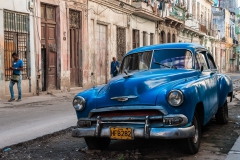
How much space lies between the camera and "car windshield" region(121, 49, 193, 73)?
261 inches

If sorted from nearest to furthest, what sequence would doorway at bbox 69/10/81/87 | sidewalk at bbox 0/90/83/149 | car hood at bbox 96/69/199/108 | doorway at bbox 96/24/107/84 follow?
car hood at bbox 96/69/199/108
sidewalk at bbox 0/90/83/149
doorway at bbox 69/10/81/87
doorway at bbox 96/24/107/84

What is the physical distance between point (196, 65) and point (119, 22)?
19.0 m

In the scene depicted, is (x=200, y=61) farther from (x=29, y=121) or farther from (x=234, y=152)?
(x=29, y=121)

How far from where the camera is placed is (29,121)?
9125 mm

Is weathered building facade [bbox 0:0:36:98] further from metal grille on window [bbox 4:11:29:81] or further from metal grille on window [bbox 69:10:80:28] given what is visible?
metal grille on window [bbox 69:10:80:28]

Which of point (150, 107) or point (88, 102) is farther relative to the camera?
point (88, 102)

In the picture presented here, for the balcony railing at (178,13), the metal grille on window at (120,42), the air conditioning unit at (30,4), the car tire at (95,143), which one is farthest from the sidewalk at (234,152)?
the balcony railing at (178,13)

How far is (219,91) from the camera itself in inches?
295

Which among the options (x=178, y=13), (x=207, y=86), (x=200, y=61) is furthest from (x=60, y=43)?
(x=178, y=13)

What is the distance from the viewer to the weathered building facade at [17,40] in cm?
1506

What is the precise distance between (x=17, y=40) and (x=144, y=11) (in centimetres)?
1310

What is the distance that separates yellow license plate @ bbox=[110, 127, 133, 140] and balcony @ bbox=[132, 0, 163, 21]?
22.3m

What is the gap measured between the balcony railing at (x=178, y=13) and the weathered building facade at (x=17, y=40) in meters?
18.7

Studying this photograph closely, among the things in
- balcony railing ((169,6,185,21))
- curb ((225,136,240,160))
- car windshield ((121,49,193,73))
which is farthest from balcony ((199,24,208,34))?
curb ((225,136,240,160))
